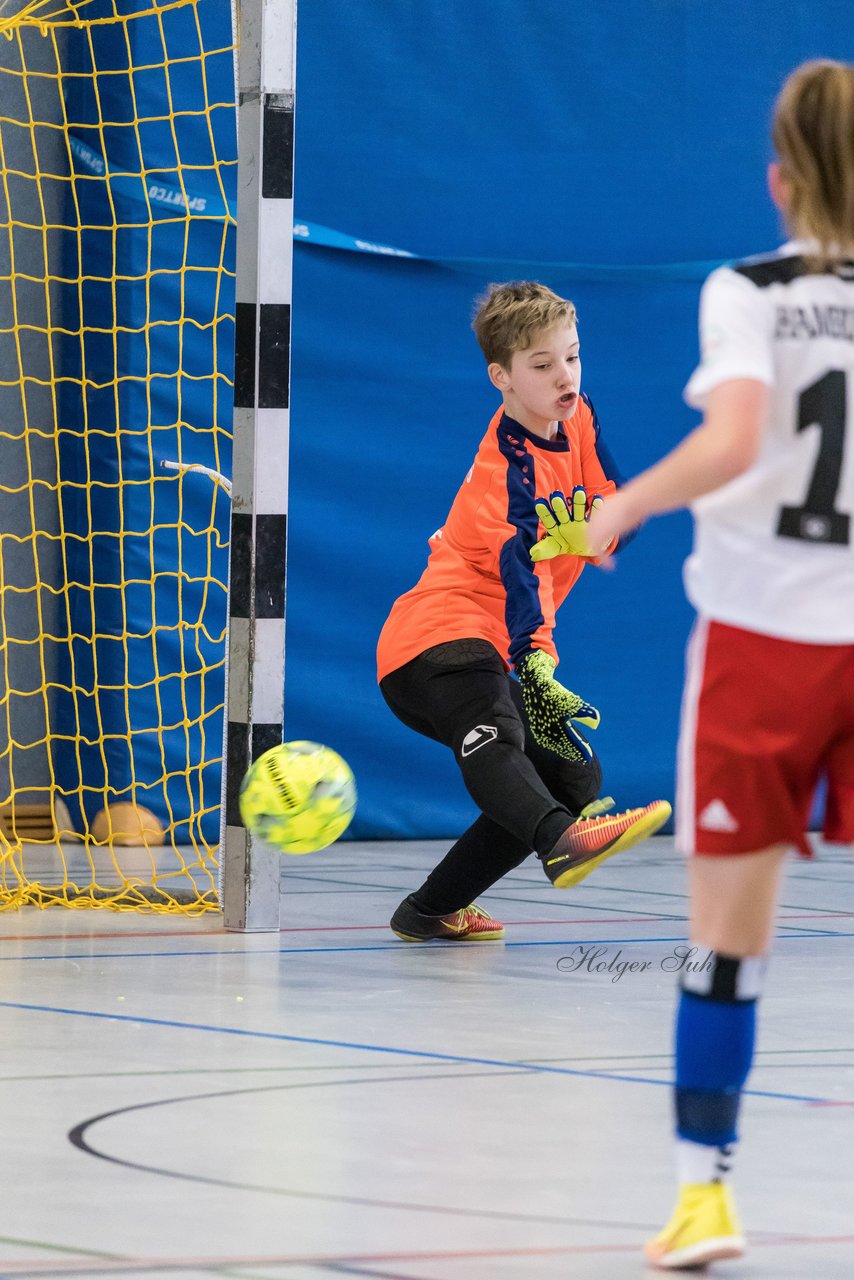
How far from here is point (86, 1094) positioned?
11.3ft

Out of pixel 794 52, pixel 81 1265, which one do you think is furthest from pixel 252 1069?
pixel 794 52

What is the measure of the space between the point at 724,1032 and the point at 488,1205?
1.35ft

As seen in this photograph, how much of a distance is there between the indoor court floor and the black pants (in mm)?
209

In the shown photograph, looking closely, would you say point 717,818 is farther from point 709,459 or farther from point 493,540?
point 493,540

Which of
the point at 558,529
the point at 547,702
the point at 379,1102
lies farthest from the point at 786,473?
the point at 558,529

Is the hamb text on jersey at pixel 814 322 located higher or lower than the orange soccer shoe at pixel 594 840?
higher

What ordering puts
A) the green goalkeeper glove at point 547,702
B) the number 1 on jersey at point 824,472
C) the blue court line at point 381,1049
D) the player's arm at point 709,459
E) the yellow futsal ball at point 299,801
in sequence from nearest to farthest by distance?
1. the player's arm at point 709,459
2. the number 1 on jersey at point 824,472
3. the blue court line at point 381,1049
4. the green goalkeeper glove at point 547,702
5. the yellow futsal ball at point 299,801

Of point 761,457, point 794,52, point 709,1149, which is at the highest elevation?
point 794,52

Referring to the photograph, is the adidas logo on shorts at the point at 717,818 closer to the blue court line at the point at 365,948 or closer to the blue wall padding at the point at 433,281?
the blue court line at the point at 365,948

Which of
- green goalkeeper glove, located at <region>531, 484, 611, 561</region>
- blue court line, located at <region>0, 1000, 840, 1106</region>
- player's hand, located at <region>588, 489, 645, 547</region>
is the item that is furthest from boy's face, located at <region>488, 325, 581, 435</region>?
player's hand, located at <region>588, 489, 645, 547</region>

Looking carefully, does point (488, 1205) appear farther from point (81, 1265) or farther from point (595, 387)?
point (595, 387)

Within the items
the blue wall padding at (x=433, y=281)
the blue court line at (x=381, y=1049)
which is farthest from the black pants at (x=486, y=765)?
the blue wall padding at (x=433, y=281)

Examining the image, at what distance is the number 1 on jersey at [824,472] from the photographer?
2.54 metres

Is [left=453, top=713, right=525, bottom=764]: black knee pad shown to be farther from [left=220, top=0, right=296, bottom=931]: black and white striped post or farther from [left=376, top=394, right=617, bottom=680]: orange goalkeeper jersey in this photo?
[left=220, top=0, right=296, bottom=931]: black and white striped post
